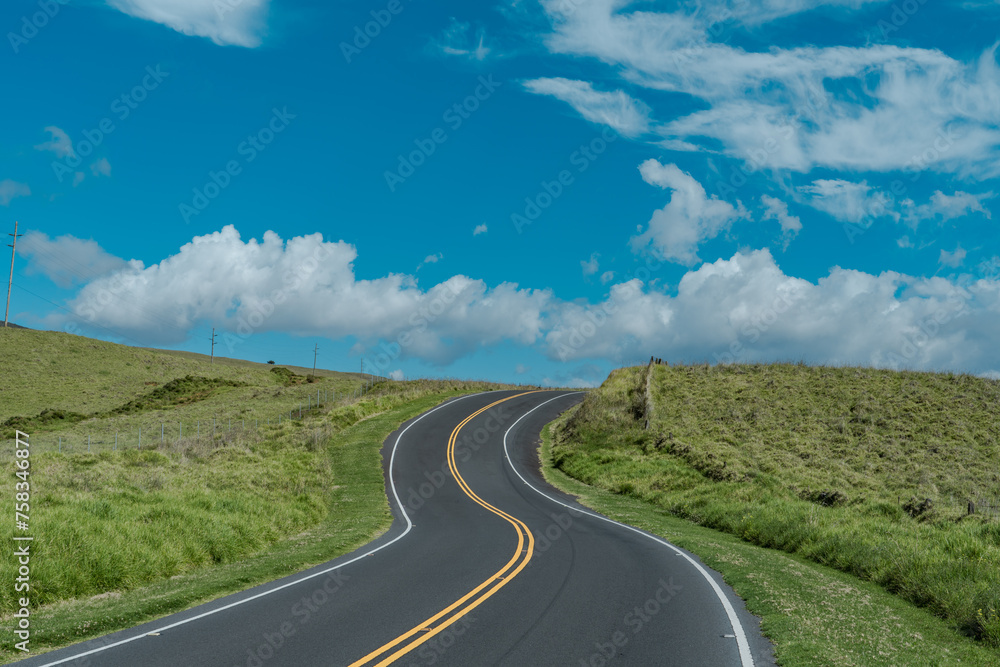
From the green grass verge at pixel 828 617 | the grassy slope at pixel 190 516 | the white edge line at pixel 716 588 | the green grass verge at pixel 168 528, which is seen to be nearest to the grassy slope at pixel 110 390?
the grassy slope at pixel 190 516

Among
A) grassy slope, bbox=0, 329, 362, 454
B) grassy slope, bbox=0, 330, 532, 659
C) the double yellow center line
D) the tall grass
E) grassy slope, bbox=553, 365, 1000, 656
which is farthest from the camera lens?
grassy slope, bbox=0, 329, 362, 454

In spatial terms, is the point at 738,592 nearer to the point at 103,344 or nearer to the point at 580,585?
the point at 580,585

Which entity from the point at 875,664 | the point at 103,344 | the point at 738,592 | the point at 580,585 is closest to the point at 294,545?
the point at 580,585

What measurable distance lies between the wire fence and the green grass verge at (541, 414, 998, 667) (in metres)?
33.8

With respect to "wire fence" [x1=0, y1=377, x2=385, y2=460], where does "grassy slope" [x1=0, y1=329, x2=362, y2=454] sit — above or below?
above

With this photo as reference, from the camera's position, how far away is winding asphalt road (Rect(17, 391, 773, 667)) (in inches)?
314

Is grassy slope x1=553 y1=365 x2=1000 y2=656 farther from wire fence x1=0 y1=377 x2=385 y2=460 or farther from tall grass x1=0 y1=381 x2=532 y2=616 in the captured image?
wire fence x1=0 y1=377 x2=385 y2=460

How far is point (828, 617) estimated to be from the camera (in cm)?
1032

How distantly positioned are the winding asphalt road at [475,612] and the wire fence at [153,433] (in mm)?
27922

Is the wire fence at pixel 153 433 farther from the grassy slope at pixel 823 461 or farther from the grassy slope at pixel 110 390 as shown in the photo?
the grassy slope at pixel 823 461

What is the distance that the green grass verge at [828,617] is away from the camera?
8.45m

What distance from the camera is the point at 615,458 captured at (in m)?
36.4

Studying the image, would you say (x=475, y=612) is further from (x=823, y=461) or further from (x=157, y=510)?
(x=823, y=461)

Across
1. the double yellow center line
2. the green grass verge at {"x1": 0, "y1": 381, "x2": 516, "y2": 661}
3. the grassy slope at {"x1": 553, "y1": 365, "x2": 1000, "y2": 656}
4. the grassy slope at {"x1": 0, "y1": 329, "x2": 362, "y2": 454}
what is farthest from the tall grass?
the grassy slope at {"x1": 0, "y1": 329, "x2": 362, "y2": 454}
